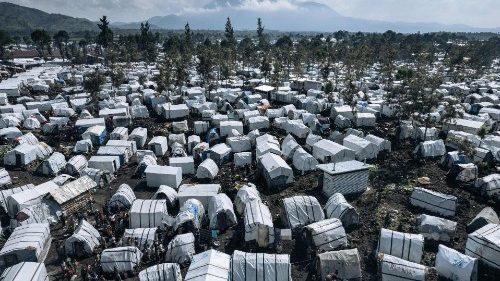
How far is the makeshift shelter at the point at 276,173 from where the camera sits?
98.5 feet

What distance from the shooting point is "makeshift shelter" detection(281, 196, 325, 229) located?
23.8 metres

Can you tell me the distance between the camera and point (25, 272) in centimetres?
1831

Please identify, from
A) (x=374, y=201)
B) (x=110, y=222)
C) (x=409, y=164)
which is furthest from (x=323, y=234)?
(x=409, y=164)

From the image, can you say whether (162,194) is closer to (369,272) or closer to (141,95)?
(369,272)

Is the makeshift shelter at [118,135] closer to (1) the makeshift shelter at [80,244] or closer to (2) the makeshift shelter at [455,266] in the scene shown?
(1) the makeshift shelter at [80,244]

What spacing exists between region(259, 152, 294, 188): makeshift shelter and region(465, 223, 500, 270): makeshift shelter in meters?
13.7

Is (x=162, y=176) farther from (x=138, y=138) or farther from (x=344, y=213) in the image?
(x=344, y=213)

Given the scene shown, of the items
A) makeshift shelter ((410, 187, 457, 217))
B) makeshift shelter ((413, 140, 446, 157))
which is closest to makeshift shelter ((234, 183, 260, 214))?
makeshift shelter ((410, 187, 457, 217))

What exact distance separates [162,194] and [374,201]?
52.9 ft

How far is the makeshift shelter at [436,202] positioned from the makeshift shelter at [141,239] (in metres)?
18.9

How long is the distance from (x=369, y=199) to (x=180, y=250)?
1506 centimetres

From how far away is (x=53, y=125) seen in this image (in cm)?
4488

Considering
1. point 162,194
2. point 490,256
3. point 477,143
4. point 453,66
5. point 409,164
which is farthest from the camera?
point 453,66

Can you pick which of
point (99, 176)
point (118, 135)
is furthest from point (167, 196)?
point (118, 135)
